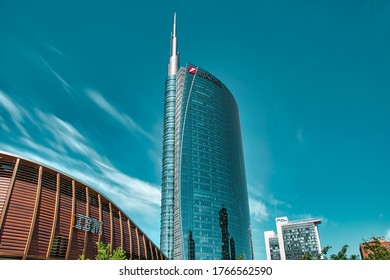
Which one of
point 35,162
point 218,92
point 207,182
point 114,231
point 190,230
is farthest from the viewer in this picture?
point 218,92

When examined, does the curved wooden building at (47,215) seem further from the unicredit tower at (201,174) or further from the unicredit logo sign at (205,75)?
the unicredit logo sign at (205,75)

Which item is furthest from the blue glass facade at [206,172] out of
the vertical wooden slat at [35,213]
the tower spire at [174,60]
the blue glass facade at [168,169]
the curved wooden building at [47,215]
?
the vertical wooden slat at [35,213]

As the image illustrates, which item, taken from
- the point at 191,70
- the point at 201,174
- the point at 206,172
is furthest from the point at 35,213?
the point at 191,70

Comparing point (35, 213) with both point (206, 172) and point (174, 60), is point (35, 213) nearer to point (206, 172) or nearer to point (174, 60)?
point (206, 172)

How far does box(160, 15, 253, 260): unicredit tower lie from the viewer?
13675cm

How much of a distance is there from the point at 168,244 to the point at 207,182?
1418 inches

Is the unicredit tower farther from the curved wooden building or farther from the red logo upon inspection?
the curved wooden building

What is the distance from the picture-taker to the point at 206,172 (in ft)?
492

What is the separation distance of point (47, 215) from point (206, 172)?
12258 centimetres

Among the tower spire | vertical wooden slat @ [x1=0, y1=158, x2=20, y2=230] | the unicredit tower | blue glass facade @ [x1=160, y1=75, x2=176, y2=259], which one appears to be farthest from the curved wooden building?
the tower spire
